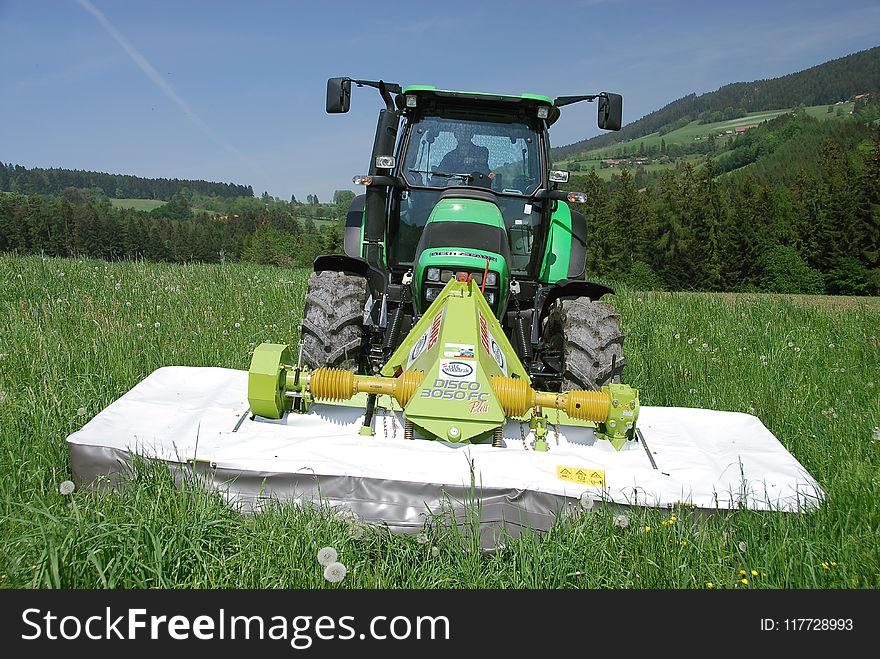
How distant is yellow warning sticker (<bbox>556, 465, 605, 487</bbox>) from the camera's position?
2.77 meters

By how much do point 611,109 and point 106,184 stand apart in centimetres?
7860

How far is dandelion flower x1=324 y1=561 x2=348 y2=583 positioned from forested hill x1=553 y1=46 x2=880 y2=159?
364 ft

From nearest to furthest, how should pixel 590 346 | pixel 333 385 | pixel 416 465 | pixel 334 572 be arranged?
pixel 334 572 → pixel 416 465 → pixel 333 385 → pixel 590 346

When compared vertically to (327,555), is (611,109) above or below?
above

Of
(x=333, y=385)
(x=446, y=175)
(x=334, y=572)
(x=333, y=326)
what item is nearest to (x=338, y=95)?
(x=446, y=175)

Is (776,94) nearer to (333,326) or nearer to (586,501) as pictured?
(333,326)

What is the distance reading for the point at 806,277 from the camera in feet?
156

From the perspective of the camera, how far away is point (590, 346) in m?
3.89

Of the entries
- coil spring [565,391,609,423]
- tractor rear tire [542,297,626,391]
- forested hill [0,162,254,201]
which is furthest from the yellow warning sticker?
forested hill [0,162,254,201]

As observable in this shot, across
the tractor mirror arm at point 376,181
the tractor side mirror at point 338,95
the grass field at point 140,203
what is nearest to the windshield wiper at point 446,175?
the tractor mirror arm at point 376,181

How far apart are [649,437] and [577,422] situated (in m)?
0.42

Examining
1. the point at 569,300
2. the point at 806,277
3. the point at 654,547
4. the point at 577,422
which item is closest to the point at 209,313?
the point at 569,300

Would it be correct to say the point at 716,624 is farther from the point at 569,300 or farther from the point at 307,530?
the point at 569,300

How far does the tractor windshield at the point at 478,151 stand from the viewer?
5027mm
